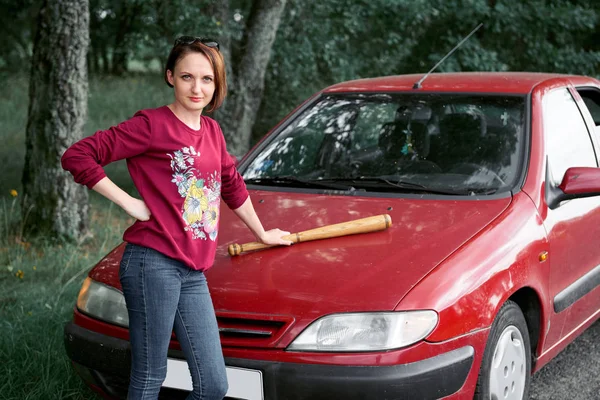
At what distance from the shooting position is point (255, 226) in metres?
3.06

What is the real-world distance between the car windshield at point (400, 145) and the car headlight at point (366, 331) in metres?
1.02

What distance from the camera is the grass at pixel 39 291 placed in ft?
12.0

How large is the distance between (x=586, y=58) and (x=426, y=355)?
8.89 meters

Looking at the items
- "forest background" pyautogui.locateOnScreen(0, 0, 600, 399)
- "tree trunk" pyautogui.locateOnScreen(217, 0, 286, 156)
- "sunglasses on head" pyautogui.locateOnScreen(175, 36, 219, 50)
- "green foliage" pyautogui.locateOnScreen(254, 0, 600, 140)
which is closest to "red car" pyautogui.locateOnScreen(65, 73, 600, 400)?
"sunglasses on head" pyautogui.locateOnScreen(175, 36, 219, 50)

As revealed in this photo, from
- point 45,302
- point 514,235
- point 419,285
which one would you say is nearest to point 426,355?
point 419,285

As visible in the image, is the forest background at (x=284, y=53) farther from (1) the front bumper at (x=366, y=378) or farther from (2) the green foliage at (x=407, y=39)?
(1) the front bumper at (x=366, y=378)

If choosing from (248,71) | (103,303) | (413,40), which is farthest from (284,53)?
(103,303)

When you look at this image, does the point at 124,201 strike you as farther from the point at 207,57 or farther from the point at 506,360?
the point at 506,360

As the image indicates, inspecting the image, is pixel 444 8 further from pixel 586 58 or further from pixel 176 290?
pixel 176 290

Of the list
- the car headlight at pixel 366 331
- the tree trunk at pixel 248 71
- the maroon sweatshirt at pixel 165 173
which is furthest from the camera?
the tree trunk at pixel 248 71

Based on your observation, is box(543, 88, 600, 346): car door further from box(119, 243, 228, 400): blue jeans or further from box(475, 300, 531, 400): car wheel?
box(119, 243, 228, 400): blue jeans

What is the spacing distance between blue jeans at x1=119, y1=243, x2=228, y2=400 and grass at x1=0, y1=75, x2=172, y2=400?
1090 millimetres

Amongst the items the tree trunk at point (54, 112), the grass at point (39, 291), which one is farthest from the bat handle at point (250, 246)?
the tree trunk at point (54, 112)

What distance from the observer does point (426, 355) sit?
264 cm
